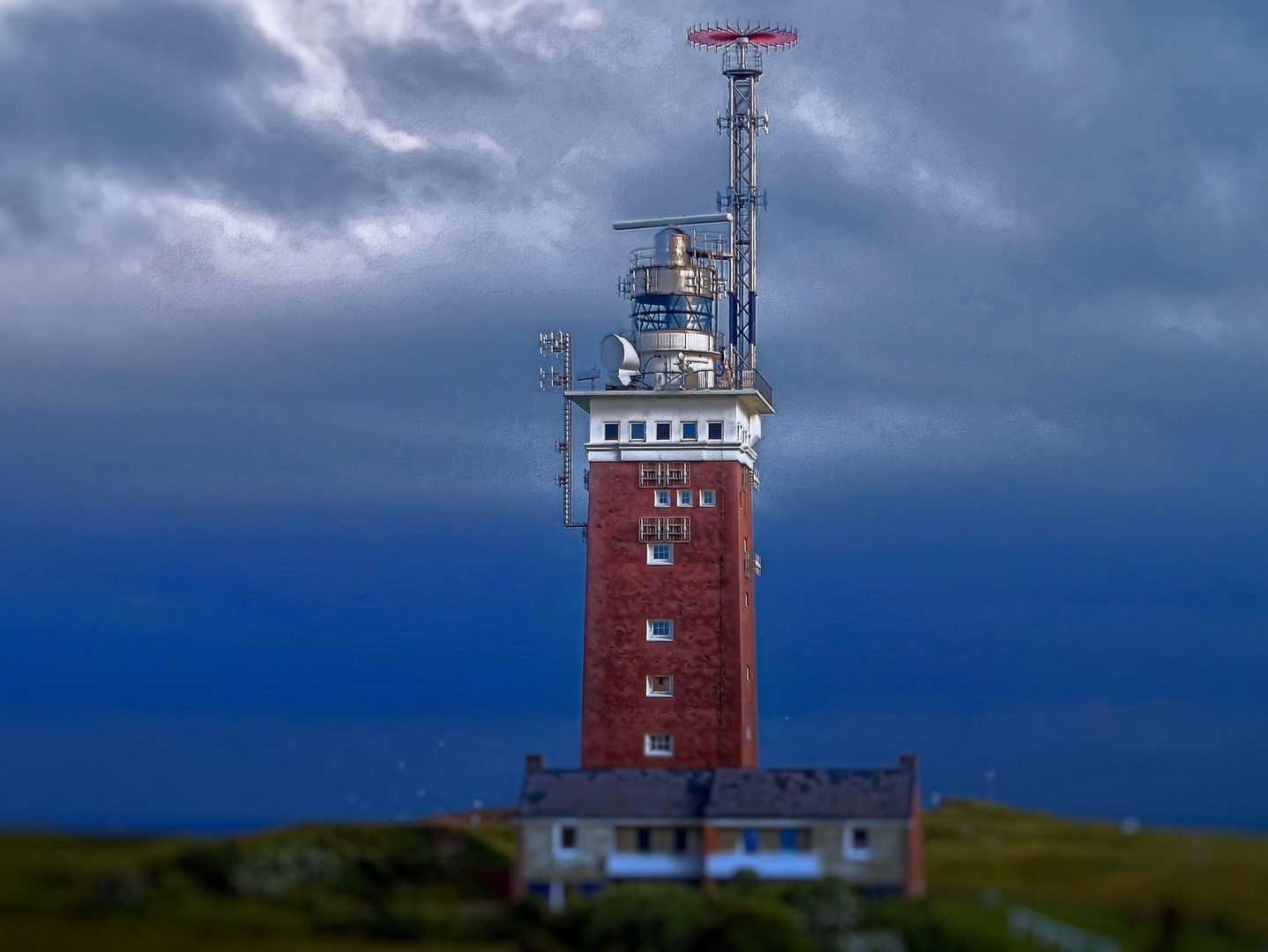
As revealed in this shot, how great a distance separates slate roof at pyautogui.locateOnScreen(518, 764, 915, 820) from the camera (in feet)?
224

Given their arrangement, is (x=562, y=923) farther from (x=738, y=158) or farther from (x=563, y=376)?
(x=738, y=158)

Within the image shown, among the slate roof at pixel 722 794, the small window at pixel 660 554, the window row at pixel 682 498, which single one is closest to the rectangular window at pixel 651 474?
the window row at pixel 682 498

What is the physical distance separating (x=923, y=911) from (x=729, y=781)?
1083 cm

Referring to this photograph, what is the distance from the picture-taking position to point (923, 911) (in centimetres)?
6172

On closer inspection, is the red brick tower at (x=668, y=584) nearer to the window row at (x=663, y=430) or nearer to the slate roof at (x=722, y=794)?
the window row at (x=663, y=430)

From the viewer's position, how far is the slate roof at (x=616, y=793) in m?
69.4

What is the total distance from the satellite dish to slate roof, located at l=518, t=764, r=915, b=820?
18565mm

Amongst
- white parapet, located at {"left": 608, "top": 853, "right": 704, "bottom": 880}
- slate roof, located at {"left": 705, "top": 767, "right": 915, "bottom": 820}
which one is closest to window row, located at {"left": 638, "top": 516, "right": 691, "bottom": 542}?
slate roof, located at {"left": 705, "top": 767, "right": 915, "bottom": 820}

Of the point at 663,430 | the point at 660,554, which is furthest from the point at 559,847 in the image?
A: the point at 663,430

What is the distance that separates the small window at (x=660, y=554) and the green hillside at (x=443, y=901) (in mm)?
15798

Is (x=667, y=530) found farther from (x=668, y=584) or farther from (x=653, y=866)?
(x=653, y=866)

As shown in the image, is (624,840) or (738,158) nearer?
(624,840)

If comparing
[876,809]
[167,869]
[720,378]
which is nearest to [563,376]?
[720,378]

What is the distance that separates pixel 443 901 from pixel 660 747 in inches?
682
